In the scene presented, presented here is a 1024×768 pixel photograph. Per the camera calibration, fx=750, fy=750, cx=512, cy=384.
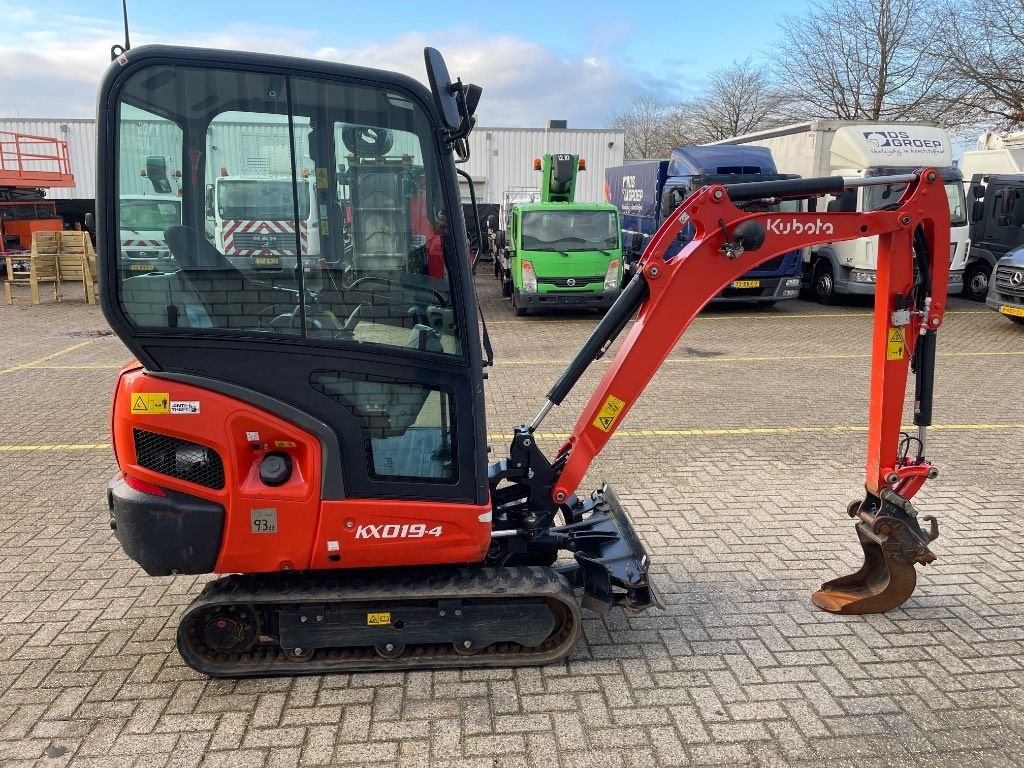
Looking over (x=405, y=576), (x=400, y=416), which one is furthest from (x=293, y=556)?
(x=400, y=416)

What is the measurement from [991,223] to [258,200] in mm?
17127

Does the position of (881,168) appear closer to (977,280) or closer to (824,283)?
(824,283)

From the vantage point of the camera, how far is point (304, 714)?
3209 mm

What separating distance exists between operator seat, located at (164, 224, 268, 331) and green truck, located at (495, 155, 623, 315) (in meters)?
11.8

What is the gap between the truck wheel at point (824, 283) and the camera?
16344 millimetres

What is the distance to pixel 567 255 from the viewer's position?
14617 mm

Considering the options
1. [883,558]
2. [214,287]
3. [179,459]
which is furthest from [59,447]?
A: [883,558]

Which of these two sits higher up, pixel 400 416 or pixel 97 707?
pixel 400 416

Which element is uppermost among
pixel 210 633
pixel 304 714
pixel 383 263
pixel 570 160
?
pixel 570 160

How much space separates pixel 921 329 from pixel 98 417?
762 cm

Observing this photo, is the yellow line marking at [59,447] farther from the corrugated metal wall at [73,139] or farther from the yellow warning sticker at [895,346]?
the corrugated metal wall at [73,139]

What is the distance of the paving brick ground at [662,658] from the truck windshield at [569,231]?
27.2 ft

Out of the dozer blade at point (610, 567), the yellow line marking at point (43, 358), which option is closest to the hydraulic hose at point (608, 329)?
the dozer blade at point (610, 567)

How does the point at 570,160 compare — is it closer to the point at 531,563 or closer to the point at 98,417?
the point at 98,417
